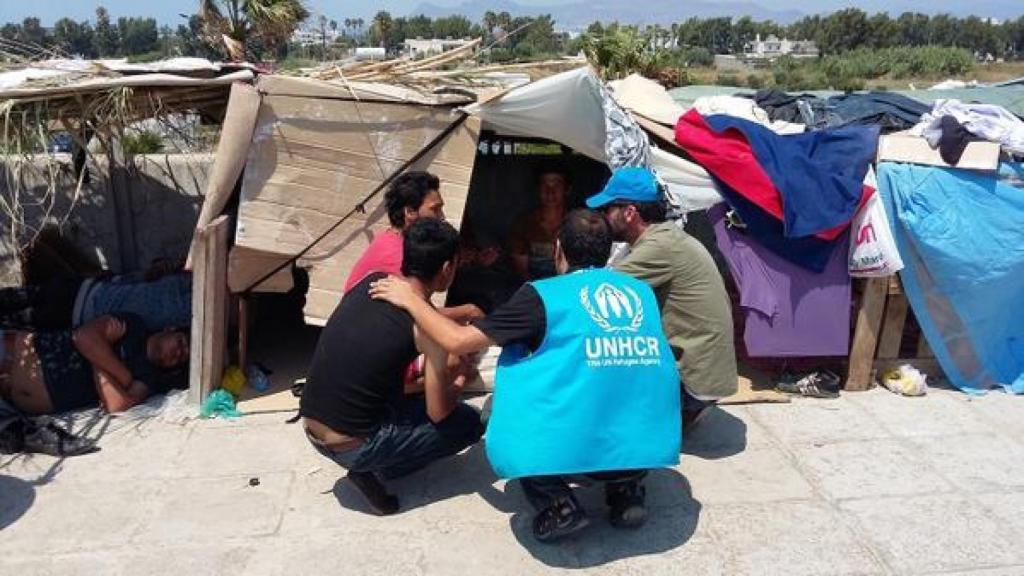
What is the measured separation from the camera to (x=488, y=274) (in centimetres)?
589

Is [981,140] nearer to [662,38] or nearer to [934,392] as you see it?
[934,392]

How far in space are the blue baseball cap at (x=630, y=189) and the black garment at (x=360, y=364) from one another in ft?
4.06

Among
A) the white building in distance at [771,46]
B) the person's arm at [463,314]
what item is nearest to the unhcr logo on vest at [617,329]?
the person's arm at [463,314]

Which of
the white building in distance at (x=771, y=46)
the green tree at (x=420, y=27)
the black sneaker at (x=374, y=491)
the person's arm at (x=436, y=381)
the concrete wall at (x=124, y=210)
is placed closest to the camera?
the person's arm at (x=436, y=381)

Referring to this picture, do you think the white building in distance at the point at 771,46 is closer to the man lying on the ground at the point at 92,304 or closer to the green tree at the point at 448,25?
the green tree at the point at 448,25

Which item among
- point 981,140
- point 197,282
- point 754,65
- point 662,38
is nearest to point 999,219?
point 981,140

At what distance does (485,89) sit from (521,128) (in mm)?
361

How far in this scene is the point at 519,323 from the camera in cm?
297

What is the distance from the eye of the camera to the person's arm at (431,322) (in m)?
3.00

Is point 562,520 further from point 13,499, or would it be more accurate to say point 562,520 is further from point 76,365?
point 76,365

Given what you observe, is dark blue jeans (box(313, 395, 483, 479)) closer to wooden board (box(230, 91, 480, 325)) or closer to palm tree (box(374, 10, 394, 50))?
wooden board (box(230, 91, 480, 325))

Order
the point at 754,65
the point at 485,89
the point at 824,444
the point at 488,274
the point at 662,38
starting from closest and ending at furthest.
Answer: the point at 824,444 < the point at 485,89 < the point at 488,274 < the point at 662,38 < the point at 754,65

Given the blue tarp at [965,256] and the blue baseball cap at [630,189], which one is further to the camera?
the blue tarp at [965,256]

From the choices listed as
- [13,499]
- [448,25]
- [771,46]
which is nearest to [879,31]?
[771,46]
